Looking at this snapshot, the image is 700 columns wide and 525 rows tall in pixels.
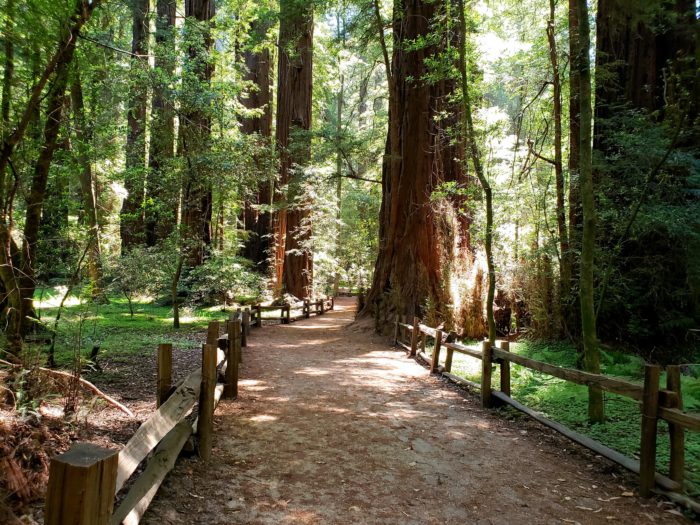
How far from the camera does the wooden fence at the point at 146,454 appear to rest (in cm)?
183

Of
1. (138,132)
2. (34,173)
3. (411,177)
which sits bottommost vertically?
(34,173)

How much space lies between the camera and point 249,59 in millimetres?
22328

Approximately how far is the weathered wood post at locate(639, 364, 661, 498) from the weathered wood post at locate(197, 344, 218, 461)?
12.2 ft

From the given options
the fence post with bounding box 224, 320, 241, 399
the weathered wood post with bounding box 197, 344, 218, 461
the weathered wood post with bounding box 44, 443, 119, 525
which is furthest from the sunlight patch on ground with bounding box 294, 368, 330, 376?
the weathered wood post with bounding box 44, 443, 119, 525

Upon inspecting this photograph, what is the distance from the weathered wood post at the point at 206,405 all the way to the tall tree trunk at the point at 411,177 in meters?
9.08

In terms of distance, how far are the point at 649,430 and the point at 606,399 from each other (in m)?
3.07

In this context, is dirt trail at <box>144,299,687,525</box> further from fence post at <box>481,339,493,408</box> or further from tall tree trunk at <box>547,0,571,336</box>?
tall tree trunk at <box>547,0,571,336</box>

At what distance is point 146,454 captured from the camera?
3.07 m

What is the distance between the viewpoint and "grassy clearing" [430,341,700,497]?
16.1ft

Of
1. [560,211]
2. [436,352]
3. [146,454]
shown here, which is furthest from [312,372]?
[560,211]

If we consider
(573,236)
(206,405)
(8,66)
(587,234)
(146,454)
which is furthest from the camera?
(573,236)

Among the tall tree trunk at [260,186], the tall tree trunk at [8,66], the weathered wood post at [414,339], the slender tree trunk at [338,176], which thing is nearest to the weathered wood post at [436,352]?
the weathered wood post at [414,339]

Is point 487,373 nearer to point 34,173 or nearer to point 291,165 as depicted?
point 34,173

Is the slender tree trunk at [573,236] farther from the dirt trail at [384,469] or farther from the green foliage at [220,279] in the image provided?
the green foliage at [220,279]
